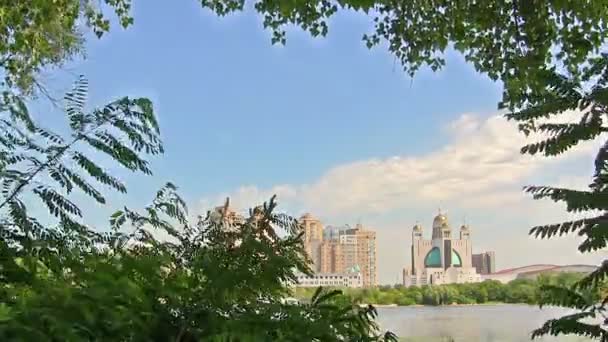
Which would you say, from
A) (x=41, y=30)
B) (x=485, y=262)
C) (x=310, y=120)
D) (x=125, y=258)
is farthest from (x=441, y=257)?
(x=125, y=258)

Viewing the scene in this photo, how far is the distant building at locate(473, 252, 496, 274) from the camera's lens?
6.05 meters

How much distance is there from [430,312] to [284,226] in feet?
17.3

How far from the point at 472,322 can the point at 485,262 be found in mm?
956

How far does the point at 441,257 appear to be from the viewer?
20.7 feet

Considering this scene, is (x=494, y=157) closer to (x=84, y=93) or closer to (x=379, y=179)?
(x=379, y=179)

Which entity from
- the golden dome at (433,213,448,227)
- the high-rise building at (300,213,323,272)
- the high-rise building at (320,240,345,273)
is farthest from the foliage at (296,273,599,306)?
the high-rise building at (300,213,323,272)

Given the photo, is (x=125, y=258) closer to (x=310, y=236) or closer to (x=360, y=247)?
(x=310, y=236)

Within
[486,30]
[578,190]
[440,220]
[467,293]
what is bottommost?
[467,293]

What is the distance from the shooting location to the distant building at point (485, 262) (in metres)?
6.05

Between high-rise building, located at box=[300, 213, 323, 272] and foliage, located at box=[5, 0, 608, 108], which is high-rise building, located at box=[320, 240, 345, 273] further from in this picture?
foliage, located at box=[5, 0, 608, 108]

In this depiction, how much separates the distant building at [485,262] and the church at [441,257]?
6cm

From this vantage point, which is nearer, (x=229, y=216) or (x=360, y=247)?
(x=229, y=216)

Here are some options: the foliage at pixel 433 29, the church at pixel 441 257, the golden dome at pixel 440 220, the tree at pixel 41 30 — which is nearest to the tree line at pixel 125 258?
the foliage at pixel 433 29

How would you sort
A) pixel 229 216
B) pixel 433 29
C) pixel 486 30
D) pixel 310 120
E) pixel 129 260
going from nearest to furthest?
pixel 129 260
pixel 229 216
pixel 486 30
pixel 433 29
pixel 310 120
